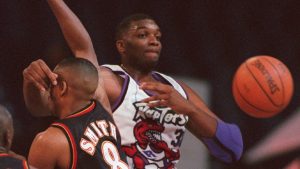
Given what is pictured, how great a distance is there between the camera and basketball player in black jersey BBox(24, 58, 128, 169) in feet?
10.9

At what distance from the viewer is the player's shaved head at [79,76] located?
11.6 feet

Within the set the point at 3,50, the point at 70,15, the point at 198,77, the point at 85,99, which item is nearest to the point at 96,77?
the point at 85,99

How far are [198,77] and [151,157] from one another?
5.99 ft

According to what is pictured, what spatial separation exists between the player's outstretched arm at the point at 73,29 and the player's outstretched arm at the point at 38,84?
35 centimetres

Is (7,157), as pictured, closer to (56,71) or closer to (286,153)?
(56,71)

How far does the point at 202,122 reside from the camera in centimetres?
446

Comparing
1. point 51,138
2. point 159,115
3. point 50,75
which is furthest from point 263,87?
point 51,138

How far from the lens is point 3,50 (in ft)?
18.7

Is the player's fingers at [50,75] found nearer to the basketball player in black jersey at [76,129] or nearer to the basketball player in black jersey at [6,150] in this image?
the basketball player in black jersey at [76,129]

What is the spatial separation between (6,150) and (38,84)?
1.64 ft

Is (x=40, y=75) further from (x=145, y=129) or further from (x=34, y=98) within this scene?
(x=145, y=129)

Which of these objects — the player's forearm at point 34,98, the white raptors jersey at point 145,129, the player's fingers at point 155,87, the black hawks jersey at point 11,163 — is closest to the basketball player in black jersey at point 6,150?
the black hawks jersey at point 11,163

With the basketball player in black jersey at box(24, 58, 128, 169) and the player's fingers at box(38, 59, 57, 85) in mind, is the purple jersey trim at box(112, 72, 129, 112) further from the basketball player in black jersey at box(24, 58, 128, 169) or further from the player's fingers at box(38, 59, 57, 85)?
the player's fingers at box(38, 59, 57, 85)

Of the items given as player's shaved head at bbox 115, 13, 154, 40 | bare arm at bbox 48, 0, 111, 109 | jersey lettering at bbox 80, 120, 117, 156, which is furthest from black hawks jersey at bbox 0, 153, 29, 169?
player's shaved head at bbox 115, 13, 154, 40
